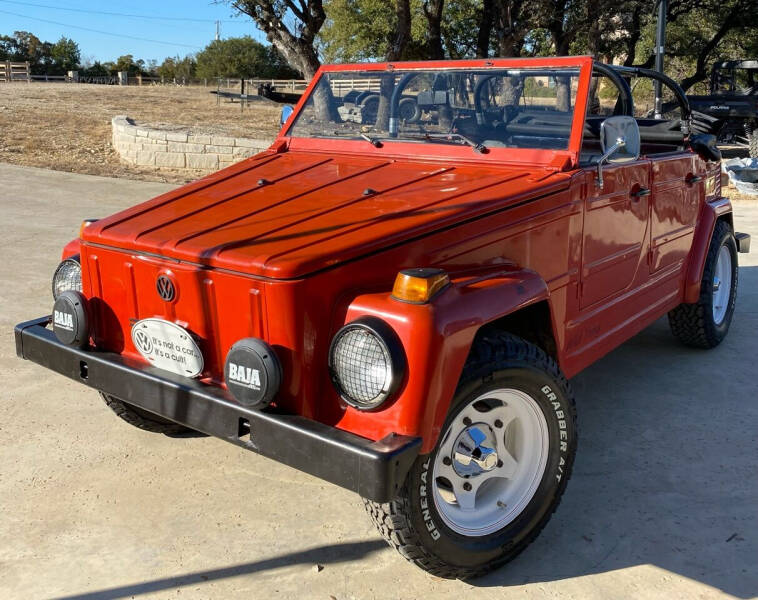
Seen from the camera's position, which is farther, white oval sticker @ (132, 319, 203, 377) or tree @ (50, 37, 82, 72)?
tree @ (50, 37, 82, 72)

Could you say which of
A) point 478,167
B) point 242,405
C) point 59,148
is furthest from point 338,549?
point 59,148

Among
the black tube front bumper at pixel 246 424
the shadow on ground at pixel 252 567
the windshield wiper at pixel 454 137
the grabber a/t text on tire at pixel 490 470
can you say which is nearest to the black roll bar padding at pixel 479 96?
the windshield wiper at pixel 454 137

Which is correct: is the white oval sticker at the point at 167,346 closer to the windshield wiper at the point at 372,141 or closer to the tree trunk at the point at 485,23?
the windshield wiper at the point at 372,141

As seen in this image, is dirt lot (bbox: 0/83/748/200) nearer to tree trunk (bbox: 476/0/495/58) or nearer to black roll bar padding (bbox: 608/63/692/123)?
tree trunk (bbox: 476/0/495/58)

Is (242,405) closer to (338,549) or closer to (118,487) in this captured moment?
(338,549)

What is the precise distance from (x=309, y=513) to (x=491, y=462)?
80 centimetres

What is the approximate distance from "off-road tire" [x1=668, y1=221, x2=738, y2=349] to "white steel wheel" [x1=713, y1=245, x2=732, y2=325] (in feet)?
0.34

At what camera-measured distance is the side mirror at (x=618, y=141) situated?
3.37m

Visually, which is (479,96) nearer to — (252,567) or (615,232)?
(615,232)

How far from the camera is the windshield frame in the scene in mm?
3375

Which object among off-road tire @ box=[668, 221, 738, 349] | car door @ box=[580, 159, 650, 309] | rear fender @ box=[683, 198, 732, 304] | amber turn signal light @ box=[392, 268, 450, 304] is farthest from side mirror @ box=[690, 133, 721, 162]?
amber turn signal light @ box=[392, 268, 450, 304]

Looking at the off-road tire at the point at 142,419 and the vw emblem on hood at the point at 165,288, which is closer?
the vw emblem on hood at the point at 165,288

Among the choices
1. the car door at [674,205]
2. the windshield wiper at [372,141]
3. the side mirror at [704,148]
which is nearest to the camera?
the windshield wiper at [372,141]

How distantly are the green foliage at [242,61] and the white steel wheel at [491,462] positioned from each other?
48.8 meters
